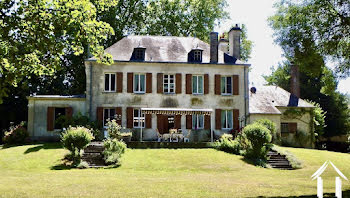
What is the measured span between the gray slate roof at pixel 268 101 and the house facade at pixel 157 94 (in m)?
1.44

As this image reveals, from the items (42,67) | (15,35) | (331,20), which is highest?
(331,20)

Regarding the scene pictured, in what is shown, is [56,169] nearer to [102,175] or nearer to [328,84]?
[102,175]

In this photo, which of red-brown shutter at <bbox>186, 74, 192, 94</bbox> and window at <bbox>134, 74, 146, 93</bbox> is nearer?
window at <bbox>134, 74, 146, 93</bbox>

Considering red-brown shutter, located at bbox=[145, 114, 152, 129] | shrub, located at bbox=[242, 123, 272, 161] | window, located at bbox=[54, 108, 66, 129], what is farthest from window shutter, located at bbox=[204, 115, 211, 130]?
window, located at bbox=[54, 108, 66, 129]

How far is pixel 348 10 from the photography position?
612 inches


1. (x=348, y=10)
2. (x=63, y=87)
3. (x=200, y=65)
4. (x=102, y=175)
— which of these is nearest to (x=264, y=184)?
(x=102, y=175)

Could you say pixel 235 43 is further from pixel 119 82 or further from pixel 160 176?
pixel 160 176

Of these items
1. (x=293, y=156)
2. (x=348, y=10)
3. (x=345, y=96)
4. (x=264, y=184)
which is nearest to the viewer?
(x=264, y=184)

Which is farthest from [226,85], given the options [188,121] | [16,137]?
[16,137]

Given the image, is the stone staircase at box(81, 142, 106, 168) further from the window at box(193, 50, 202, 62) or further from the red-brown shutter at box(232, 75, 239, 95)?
the red-brown shutter at box(232, 75, 239, 95)

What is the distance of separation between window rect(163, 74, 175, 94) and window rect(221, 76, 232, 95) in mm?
3530

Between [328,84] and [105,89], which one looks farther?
[105,89]

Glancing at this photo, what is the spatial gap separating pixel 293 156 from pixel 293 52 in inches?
270

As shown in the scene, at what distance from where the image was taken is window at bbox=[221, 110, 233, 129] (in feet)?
93.2
